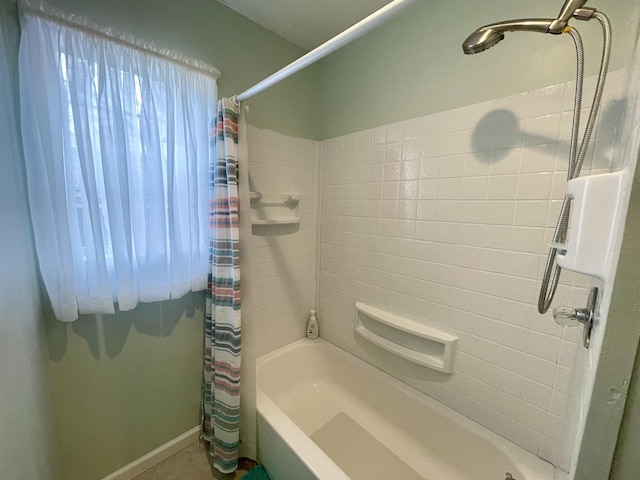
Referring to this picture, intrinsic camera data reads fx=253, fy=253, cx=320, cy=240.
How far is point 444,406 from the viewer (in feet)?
4.05

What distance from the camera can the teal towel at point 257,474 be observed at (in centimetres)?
120

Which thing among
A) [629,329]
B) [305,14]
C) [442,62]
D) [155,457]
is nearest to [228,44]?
[305,14]

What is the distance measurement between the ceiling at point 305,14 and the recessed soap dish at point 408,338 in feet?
5.19

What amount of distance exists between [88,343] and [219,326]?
1.66 feet

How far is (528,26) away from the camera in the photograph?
752 millimetres

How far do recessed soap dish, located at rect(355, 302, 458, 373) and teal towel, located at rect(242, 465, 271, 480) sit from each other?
32.4 inches

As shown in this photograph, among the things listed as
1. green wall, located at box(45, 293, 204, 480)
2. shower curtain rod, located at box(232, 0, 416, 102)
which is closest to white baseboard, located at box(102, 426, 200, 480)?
green wall, located at box(45, 293, 204, 480)

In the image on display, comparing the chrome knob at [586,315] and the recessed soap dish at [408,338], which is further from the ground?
the chrome knob at [586,315]

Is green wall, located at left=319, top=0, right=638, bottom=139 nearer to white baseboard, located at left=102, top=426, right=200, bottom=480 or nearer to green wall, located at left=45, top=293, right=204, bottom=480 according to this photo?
green wall, located at left=45, top=293, right=204, bottom=480

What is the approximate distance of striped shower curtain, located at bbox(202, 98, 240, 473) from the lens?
1132 millimetres

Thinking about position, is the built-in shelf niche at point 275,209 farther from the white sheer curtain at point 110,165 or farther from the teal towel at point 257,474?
the teal towel at point 257,474

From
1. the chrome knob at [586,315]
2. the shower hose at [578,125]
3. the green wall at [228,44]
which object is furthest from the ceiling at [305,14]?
the chrome knob at [586,315]

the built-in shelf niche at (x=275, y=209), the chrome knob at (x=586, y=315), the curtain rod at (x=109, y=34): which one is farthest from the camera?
the built-in shelf niche at (x=275, y=209)

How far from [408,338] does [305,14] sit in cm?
178
